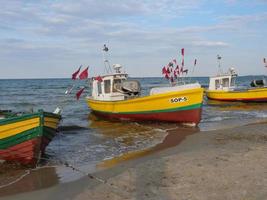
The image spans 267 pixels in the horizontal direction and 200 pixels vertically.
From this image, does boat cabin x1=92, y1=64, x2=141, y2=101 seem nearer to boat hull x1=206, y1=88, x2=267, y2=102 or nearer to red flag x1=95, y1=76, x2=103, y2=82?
red flag x1=95, y1=76, x2=103, y2=82

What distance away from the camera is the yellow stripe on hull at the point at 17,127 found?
393 inches

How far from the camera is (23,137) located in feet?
33.1

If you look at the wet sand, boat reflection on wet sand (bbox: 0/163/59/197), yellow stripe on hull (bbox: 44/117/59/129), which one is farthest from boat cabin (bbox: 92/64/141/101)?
boat reflection on wet sand (bbox: 0/163/59/197)

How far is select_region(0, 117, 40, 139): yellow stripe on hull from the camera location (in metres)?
9.98

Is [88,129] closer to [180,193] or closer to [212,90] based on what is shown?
[180,193]

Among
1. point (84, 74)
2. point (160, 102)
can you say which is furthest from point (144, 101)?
point (84, 74)

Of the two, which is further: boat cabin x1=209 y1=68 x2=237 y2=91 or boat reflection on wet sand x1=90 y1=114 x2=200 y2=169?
boat cabin x1=209 y1=68 x2=237 y2=91

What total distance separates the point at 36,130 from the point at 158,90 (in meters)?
8.36

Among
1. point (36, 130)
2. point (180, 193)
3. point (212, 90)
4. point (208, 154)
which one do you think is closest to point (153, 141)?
point (208, 154)

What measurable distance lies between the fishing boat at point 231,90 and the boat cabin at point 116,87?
12079 mm

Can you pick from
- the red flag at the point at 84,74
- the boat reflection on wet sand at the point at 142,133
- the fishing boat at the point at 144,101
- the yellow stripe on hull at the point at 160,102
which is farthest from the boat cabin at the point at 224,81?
the red flag at the point at 84,74

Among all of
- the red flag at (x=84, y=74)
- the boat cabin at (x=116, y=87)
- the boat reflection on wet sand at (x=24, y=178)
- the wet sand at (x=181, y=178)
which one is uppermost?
the red flag at (x=84, y=74)

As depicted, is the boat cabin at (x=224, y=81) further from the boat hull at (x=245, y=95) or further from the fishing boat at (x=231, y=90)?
the boat hull at (x=245, y=95)

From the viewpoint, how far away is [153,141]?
14.1 m
